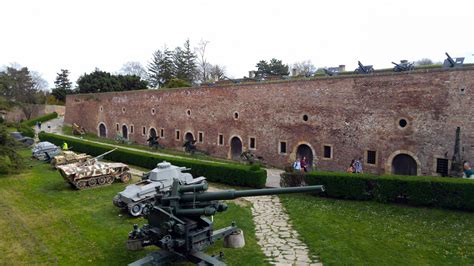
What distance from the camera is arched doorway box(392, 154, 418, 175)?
1559 centimetres

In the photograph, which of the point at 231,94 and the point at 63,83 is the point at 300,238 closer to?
the point at 231,94

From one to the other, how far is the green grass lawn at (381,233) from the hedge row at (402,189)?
0.28m

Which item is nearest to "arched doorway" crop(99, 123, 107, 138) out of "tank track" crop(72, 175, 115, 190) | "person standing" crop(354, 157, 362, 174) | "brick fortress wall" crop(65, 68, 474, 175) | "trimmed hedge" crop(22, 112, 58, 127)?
"trimmed hedge" crop(22, 112, 58, 127)

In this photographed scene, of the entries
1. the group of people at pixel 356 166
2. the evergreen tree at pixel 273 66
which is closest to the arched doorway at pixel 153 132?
the group of people at pixel 356 166

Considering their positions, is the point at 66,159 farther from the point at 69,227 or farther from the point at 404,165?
the point at 404,165

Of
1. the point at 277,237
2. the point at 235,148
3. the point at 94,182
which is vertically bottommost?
the point at 277,237

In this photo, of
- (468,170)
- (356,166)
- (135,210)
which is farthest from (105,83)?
(468,170)

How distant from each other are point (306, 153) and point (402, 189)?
833 cm

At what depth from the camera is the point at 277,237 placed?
28.3 ft

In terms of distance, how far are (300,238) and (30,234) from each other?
22.8ft

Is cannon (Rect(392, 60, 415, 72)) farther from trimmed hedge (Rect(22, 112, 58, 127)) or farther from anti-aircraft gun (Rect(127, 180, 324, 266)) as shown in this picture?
trimmed hedge (Rect(22, 112, 58, 127))

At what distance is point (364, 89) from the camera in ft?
54.4

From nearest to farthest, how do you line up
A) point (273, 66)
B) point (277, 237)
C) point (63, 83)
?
1. point (277, 237)
2. point (273, 66)
3. point (63, 83)

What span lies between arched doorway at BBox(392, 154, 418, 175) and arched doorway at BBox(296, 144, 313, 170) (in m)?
4.31
